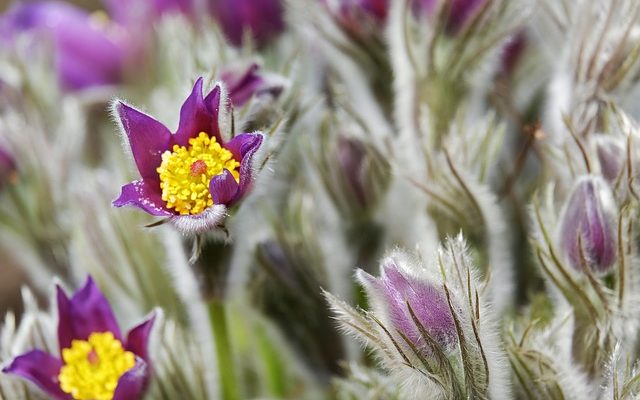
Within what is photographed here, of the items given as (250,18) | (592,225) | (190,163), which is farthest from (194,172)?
(250,18)

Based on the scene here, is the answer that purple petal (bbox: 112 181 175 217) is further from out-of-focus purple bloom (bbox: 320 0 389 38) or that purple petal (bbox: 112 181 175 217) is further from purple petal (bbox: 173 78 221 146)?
out-of-focus purple bloom (bbox: 320 0 389 38)

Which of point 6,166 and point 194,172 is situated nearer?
point 194,172

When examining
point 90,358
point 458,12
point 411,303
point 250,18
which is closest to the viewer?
point 411,303

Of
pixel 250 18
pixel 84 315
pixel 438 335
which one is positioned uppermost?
pixel 250 18

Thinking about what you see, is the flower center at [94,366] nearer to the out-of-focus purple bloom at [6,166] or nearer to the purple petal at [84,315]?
the purple petal at [84,315]

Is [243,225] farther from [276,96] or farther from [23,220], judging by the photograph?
[23,220]

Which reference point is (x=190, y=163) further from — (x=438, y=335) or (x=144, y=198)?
(x=438, y=335)

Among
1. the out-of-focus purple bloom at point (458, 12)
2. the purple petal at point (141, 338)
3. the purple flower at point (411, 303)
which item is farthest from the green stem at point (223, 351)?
the out-of-focus purple bloom at point (458, 12)
